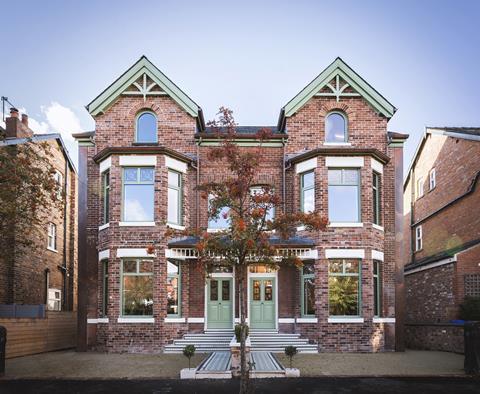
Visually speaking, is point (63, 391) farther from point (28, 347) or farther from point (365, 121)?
point (365, 121)

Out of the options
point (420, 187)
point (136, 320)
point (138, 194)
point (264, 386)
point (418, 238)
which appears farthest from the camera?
point (418, 238)

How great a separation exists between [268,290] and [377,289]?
4218mm

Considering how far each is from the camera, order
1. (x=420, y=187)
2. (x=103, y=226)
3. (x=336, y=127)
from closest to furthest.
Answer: (x=103, y=226), (x=336, y=127), (x=420, y=187)

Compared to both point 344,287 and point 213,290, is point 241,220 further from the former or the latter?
point 213,290

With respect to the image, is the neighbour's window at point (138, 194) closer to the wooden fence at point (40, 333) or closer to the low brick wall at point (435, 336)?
the wooden fence at point (40, 333)

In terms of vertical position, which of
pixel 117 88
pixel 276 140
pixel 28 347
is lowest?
pixel 28 347

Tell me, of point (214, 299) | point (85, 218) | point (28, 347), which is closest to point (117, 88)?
point (85, 218)

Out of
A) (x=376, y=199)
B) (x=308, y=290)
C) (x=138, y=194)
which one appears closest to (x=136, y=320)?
(x=138, y=194)

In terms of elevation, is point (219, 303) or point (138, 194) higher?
point (138, 194)

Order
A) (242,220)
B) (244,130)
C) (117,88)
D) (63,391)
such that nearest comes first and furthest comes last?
(242,220) < (63,391) < (117,88) < (244,130)

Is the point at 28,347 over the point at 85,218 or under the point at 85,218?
under

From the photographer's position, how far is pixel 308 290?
1984 cm

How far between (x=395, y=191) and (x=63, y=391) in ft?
46.5

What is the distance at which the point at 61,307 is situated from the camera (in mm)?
29016
